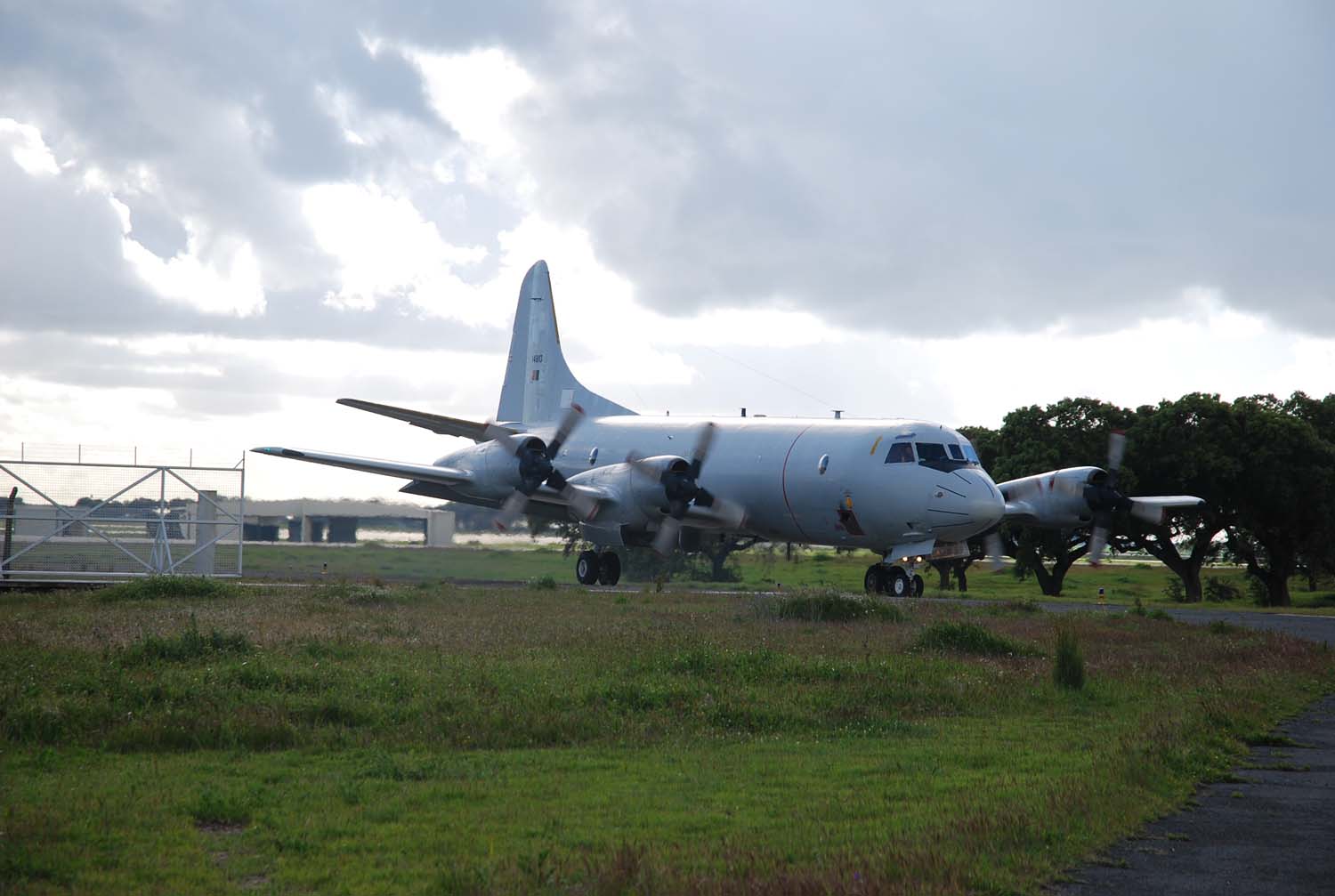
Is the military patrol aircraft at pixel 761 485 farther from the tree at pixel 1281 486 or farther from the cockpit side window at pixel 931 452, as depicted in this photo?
the tree at pixel 1281 486

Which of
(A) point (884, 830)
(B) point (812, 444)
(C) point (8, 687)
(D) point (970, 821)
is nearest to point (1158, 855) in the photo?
(D) point (970, 821)

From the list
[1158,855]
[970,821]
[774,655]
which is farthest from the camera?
[774,655]

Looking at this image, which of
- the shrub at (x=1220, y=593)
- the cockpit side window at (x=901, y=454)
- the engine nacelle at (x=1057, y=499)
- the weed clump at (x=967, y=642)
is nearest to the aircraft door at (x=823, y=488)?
the cockpit side window at (x=901, y=454)

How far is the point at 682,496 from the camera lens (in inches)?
1465

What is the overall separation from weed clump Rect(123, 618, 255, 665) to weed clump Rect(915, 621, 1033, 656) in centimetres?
1089

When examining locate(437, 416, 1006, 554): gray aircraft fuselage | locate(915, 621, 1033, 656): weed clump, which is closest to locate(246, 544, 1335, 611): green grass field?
locate(437, 416, 1006, 554): gray aircraft fuselage

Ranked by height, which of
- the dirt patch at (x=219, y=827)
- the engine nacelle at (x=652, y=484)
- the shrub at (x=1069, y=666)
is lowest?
the dirt patch at (x=219, y=827)

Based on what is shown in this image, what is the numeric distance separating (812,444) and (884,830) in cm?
2728

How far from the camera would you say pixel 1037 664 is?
1945cm

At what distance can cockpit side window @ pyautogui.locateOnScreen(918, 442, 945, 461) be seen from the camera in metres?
33.7

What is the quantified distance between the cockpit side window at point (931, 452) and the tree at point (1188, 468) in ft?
61.9

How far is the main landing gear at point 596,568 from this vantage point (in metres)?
43.8

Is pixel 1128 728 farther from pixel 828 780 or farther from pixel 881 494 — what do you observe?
pixel 881 494

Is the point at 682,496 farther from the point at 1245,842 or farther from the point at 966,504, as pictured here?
the point at 1245,842
